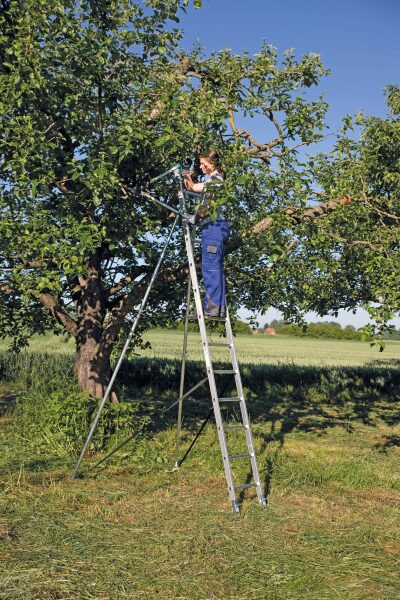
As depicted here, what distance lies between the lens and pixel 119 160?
31.5ft

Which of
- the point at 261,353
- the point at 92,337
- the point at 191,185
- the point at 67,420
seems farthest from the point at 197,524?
the point at 261,353

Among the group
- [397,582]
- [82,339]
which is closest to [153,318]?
[82,339]

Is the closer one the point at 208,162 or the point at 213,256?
the point at 213,256

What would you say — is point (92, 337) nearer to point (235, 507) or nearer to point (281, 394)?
point (235, 507)

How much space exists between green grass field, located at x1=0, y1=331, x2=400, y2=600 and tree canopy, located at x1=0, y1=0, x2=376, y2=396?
2792 millimetres

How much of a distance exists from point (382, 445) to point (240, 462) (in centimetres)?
544

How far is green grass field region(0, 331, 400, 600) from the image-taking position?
6.34m

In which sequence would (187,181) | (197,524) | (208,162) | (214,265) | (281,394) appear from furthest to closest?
(281,394), (187,181), (208,162), (214,265), (197,524)

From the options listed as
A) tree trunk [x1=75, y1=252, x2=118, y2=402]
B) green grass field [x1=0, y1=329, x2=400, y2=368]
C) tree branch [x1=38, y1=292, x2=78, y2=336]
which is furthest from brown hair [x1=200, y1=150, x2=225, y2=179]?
green grass field [x1=0, y1=329, x2=400, y2=368]

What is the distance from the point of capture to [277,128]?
12.6 metres

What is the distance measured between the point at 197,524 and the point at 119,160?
5.33 meters

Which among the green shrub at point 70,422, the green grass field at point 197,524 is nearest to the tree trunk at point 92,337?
the green shrub at point 70,422

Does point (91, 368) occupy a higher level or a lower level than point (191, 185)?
lower

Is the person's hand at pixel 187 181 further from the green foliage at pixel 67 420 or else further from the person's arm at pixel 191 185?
the green foliage at pixel 67 420
